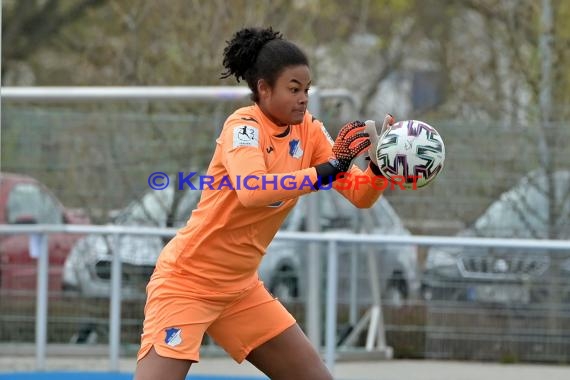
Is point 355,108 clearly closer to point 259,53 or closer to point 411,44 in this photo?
point 259,53

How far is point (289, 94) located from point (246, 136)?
0.26 meters

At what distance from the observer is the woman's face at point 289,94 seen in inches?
200

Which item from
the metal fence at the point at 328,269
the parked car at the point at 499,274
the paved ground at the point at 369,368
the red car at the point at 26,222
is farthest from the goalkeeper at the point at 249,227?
the red car at the point at 26,222

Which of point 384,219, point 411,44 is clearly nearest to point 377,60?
point 411,44

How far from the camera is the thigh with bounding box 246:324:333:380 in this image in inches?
212

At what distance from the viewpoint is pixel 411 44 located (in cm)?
2186

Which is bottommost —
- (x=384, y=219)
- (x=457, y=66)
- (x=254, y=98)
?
(x=384, y=219)

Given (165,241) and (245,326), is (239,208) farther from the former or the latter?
(165,241)

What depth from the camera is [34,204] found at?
391 inches

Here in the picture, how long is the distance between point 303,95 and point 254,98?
26 centimetres

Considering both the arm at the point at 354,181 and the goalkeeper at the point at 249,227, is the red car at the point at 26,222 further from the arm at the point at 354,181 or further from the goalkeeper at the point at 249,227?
the arm at the point at 354,181

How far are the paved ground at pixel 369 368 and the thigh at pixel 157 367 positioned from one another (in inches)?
151

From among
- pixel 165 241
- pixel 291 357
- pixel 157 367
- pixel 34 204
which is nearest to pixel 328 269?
pixel 165 241

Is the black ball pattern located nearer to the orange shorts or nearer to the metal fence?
the orange shorts
